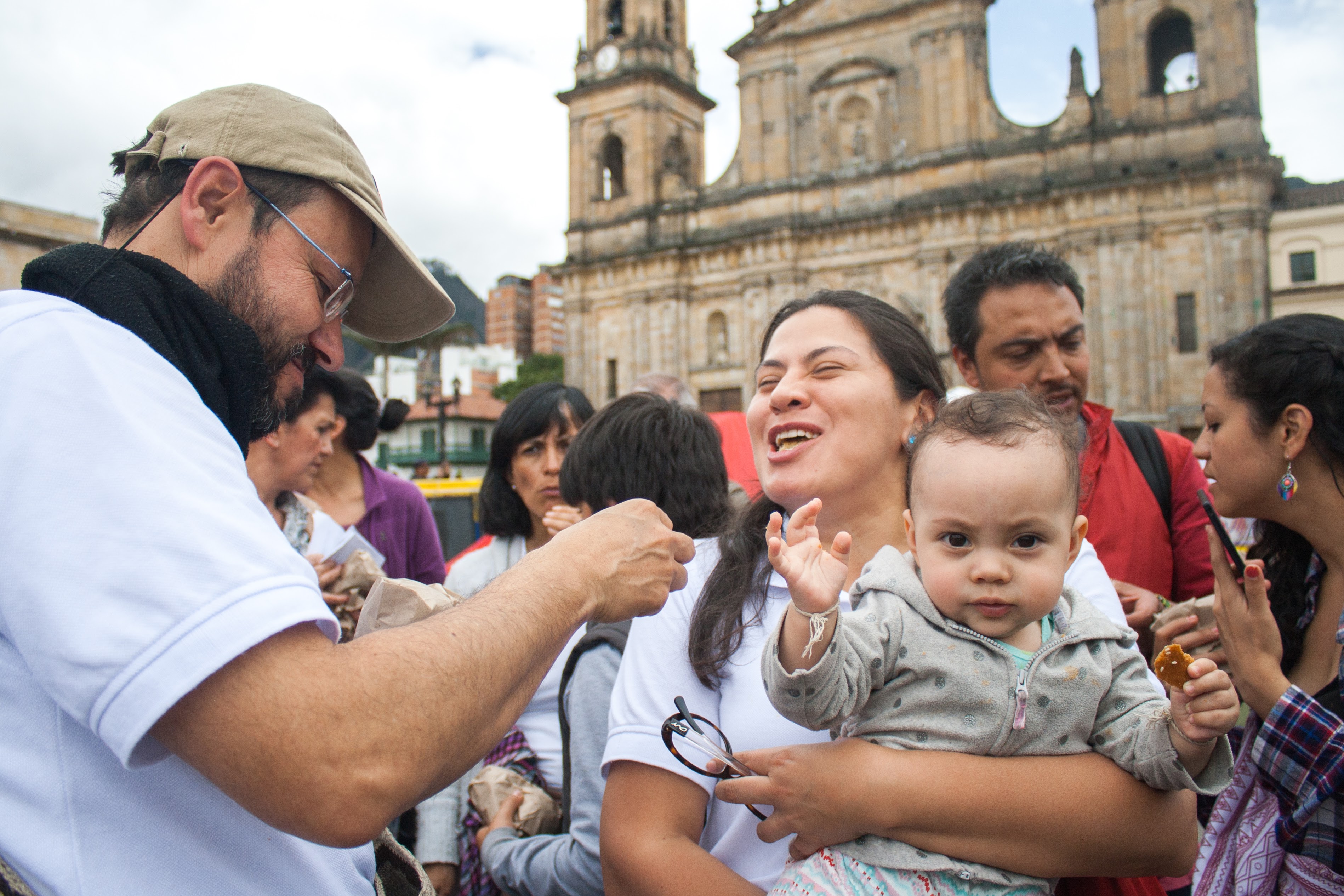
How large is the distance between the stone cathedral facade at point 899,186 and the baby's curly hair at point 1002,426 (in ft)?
80.0

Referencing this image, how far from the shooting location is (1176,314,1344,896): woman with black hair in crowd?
218 centimetres

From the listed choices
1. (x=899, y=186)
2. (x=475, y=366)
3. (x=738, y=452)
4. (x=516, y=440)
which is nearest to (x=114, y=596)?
(x=516, y=440)

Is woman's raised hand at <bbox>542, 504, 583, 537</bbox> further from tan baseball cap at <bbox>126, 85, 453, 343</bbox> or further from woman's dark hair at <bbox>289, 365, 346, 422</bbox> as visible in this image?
tan baseball cap at <bbox>126, 85, 453, 343</bbox>

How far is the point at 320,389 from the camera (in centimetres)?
428

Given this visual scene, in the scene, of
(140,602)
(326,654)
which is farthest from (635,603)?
(140,602)

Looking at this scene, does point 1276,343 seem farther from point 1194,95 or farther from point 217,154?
point 1194,95

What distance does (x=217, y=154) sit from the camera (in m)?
1.62

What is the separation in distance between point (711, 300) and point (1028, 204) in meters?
11.1

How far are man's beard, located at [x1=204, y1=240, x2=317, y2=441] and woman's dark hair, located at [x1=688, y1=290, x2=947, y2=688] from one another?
105cm

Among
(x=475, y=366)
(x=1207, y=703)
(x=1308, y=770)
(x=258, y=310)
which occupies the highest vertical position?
(x=475, y=366)

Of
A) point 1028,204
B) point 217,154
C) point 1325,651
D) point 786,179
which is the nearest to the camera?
point 217,154

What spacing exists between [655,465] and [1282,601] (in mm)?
2079

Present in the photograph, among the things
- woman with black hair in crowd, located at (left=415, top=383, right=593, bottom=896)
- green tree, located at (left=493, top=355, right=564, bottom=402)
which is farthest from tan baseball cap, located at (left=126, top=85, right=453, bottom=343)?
green tree, located at (left=493, top=355, right=564, bottom=402)

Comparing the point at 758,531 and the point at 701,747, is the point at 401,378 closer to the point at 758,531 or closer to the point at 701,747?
the point at 758,531
